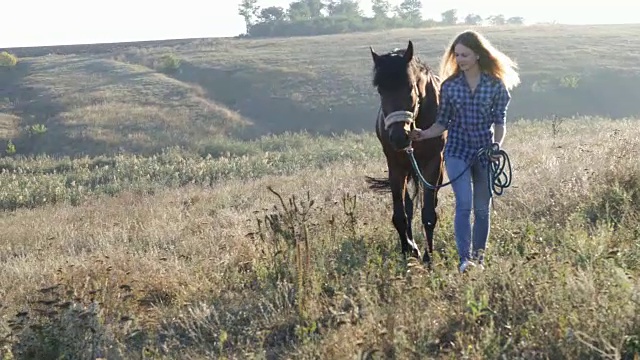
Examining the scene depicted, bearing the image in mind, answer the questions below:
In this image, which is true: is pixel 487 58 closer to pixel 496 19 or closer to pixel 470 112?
pixel 470 112

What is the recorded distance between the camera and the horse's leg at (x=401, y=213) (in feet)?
18.0

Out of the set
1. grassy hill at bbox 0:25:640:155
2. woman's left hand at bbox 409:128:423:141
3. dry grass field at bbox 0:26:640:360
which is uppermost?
woman's left hand at bbox 409:128:423:141

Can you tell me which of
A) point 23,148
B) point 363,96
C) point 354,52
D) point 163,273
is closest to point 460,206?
point 163,273

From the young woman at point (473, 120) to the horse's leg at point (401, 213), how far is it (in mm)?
671

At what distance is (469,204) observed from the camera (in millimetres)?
4875

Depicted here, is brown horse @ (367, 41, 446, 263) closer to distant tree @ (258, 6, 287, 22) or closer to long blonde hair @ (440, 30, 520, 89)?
long blonde hair @ (440, 30, 520, 89)

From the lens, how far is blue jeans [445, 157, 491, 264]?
4832mm

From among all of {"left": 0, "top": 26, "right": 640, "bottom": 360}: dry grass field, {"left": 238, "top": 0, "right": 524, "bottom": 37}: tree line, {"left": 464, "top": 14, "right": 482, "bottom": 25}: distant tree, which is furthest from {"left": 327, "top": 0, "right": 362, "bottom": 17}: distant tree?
{"left": 0, "top": 26, "right": 640, "bottom": 360}: dry grass field

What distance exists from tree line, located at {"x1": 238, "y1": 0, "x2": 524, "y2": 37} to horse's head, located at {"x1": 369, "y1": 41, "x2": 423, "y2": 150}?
76.7m

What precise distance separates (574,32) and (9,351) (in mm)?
67277

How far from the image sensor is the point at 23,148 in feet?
102

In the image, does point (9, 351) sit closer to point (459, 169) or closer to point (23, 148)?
point (459, 169)

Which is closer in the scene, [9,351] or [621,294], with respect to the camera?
[621,294]

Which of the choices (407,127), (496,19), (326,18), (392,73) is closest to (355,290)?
(407,127)
